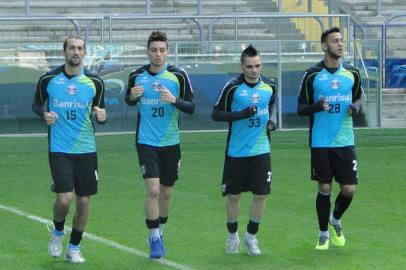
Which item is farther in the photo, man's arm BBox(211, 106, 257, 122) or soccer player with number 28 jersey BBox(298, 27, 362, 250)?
soccer player with number 28 jersey BBox(298, 27, 362, 250)

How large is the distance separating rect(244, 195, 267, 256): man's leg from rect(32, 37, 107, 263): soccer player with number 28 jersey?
4.98 ft

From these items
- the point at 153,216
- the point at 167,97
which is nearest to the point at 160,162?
the point at 153,216

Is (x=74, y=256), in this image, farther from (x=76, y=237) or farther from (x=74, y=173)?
(x=74, y=173)

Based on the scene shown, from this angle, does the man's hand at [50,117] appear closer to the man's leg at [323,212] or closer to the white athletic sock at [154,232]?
the white athletic sock at [154,232]

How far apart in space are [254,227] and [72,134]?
192 centimetres

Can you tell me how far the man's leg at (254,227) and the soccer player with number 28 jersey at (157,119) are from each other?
0.80m

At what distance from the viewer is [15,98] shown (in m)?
27.6

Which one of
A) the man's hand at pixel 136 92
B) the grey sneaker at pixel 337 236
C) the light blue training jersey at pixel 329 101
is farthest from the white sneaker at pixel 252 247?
the man's hand at pixel 136 92

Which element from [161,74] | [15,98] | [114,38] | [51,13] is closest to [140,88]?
[161,74]

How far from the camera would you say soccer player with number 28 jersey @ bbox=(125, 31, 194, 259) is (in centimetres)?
1083

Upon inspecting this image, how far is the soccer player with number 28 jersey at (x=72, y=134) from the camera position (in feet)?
34.8

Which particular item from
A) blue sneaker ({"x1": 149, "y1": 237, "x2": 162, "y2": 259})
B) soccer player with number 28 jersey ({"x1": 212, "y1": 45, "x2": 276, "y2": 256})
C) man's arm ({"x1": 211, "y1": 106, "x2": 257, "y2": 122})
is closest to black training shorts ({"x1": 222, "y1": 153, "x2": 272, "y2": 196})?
soccer player with number 28 jersey ({"x1": 212, "y1": 45, "x2": 276, "y2": 256})

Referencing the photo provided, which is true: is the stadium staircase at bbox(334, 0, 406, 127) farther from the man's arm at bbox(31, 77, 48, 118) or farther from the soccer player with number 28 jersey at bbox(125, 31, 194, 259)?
the man's arm at bbox(31, 77, 48, 118)

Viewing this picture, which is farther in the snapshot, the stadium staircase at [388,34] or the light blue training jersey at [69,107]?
the stadium staircase at [388,34]
